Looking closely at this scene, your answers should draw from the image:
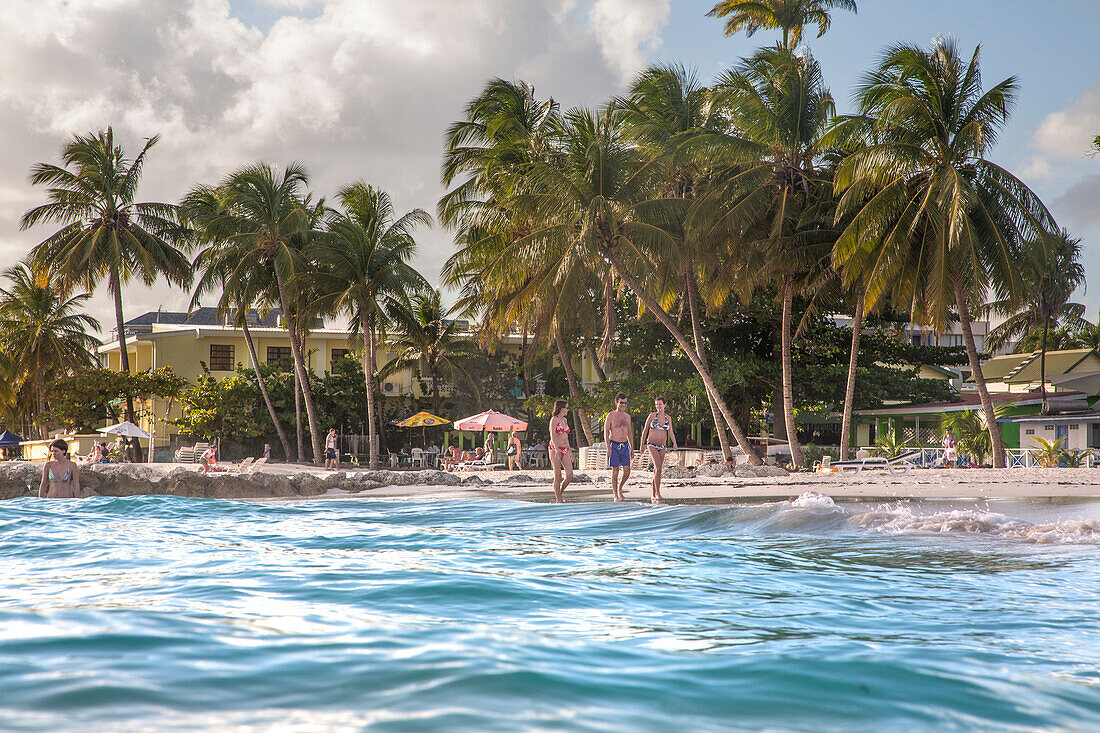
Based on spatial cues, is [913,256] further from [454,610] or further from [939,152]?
[454,610]

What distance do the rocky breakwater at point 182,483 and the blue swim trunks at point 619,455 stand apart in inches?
248

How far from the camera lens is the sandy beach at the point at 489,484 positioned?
1356cm

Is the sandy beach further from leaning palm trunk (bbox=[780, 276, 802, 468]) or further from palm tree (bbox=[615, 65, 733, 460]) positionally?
palm tree (bbox=[615, 65, 733, 460])

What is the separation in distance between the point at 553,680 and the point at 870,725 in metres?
1.31

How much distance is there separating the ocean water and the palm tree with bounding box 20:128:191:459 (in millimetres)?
22516

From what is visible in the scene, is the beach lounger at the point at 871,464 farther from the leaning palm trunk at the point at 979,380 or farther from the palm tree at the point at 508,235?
the palm tree at the point at 508,235

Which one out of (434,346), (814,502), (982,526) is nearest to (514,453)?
(434,346)

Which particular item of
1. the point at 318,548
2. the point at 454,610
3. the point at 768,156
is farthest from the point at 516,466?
the point at 454,610

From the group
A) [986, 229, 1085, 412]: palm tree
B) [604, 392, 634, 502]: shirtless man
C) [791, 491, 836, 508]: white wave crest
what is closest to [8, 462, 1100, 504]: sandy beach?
[604, 392, 634, 502]: shirtless man

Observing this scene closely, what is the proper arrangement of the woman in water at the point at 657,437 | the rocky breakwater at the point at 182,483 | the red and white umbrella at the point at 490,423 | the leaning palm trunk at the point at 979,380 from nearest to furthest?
the woman in water at the point at 657,437, the rocky breakwater at the point at 182,483, the leaning palm trunk at the point at 979,380, the red and white umbrella at the point at 490,423

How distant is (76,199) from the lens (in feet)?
96.0

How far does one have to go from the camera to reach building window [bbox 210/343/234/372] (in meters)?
37.3

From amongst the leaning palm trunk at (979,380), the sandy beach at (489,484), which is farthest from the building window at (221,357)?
the leaning palm trunk at (979,380)

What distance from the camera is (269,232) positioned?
1091 inches
